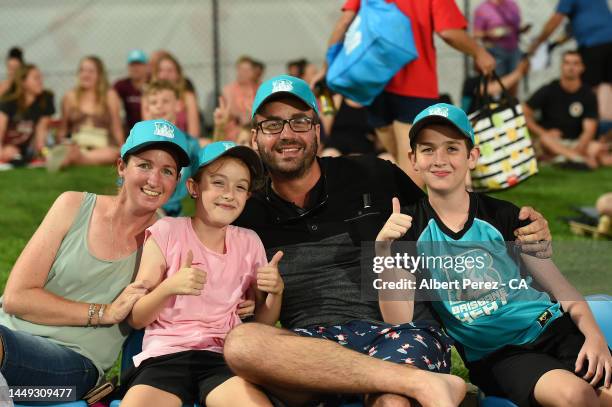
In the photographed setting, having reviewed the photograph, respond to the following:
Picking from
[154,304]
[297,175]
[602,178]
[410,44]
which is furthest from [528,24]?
[154,304]

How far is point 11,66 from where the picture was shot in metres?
11.7

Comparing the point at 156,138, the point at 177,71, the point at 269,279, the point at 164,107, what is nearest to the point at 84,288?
the point at 156,138

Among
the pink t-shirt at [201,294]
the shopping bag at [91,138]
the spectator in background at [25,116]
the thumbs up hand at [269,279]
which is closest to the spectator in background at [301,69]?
the shopping bag at [91,138]

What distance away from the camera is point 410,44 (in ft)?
18.7

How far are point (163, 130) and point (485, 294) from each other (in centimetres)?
147

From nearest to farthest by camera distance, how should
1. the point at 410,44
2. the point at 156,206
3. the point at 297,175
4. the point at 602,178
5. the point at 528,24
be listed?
1. the point at 156,206
2. the point at 297,175
3. the point at 410,44
4. the point at 602,178
5. the point at 528,24

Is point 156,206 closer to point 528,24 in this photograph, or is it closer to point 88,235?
point 88,235

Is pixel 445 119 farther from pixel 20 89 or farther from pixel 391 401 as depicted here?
pixel 20 89

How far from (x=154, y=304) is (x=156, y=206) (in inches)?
18.3

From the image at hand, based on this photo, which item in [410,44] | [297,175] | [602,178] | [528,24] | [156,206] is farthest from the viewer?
[528,24]

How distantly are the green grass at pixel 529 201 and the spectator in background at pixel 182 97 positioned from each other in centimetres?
89

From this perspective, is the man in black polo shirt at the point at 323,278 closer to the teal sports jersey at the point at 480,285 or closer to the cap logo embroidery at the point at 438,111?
the teal sports jersey at the point at 480,285

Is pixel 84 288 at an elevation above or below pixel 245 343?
above

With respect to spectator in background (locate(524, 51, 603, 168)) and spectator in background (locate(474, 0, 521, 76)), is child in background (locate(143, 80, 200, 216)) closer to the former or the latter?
spectator in background (locate(524, 51, 603, 168))
